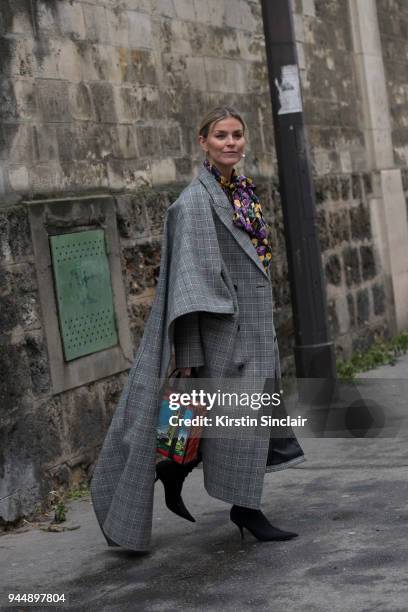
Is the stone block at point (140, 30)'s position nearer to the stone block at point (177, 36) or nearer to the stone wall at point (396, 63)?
the stone block at point (177, 36)

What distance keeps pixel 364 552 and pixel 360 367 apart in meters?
5.15

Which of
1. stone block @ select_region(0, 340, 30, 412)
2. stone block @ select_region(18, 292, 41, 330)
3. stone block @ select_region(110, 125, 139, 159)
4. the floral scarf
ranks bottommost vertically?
stone block @ select_region(0, 340, 30, 412)

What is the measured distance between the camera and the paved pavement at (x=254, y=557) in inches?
175

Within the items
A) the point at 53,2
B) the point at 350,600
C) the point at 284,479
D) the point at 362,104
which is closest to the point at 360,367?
the point at 362,104

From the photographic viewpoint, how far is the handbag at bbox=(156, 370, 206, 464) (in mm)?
5074

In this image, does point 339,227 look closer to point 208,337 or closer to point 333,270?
point 333,270

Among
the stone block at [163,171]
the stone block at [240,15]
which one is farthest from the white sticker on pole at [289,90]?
the stone block at [240,15]

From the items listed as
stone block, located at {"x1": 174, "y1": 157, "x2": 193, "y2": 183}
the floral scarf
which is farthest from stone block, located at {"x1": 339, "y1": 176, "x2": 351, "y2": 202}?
the floral scarf

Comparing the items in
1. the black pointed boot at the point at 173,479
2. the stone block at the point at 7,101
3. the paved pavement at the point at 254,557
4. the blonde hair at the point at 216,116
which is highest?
the stone block at the point at 7,101

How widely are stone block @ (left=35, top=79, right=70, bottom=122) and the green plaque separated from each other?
0.60m

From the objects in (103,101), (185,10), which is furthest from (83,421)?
(185,10)

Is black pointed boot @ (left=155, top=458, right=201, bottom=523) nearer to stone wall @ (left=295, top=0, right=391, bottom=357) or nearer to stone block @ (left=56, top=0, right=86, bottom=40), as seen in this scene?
stone block @ (left=56, top=0, right=86, bottom=40)

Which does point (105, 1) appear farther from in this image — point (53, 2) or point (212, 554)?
point (212, 554)

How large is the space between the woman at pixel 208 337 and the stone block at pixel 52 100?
1.43 m
